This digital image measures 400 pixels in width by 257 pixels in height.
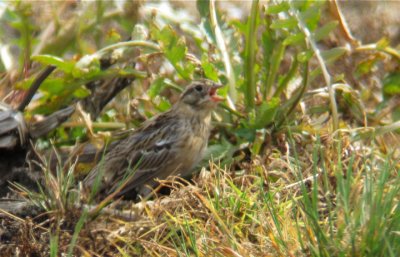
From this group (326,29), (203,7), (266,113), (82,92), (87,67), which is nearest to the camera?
(266,113)

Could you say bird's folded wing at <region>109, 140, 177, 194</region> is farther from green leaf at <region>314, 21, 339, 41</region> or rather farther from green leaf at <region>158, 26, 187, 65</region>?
green leaf at <region>314, 21, 339, 41</region>

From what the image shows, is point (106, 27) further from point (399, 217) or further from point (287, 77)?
point (399, 217)

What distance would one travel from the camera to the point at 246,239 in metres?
3.84

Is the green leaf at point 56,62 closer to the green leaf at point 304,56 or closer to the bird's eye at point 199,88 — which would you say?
the bird's eye at point 199,88

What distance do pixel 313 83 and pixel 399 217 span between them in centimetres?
369

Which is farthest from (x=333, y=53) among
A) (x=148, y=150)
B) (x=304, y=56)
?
(x=148, y=150)

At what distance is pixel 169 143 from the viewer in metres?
5.90

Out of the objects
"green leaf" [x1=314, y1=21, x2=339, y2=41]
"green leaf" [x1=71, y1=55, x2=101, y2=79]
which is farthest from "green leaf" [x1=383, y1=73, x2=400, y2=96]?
"green leaf" [x1=71, y1=55, x2=101, y2=79]

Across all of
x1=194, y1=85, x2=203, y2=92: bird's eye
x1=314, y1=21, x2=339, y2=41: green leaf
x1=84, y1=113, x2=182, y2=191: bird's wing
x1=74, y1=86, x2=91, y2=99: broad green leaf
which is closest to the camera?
x1=314, y1=21, x2=339, y2=41: green leaf

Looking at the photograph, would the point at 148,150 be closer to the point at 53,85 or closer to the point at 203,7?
the point at 53,85

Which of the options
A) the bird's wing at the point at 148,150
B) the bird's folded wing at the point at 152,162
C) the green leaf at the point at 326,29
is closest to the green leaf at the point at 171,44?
the bird's wing at the point at 148,150

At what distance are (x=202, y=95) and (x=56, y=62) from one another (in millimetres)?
875

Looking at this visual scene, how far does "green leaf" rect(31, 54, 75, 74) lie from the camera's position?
18.3 feet

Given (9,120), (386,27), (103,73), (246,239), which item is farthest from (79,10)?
(246,239)
